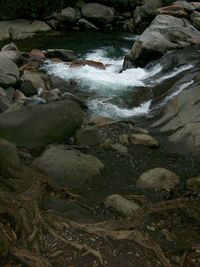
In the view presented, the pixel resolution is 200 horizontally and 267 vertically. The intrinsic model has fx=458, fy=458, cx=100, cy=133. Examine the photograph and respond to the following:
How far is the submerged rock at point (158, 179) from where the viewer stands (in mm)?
7406

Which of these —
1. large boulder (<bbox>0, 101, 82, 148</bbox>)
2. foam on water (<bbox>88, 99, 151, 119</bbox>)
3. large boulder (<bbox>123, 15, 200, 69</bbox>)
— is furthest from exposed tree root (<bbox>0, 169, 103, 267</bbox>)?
large boulder (<bbox>123, 15, 200, 69</bbox>)

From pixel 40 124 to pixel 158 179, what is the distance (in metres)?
2.65

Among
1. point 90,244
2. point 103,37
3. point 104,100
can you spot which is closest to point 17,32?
point 103,37

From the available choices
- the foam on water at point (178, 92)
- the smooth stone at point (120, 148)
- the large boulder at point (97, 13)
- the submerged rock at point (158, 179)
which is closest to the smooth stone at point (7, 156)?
the submerged rock at point (158, 179)

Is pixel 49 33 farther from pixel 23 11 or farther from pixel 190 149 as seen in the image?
pixel 190 149

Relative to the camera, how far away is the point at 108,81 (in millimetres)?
15180

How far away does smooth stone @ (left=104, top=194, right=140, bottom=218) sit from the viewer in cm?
631

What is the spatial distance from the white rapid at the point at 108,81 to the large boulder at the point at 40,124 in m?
2.90

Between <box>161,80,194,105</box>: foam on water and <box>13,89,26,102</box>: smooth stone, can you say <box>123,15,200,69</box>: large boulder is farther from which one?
<box>13,89,26,102</box>: smooth stone

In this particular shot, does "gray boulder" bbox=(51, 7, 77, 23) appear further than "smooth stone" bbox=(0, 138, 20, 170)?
Yes

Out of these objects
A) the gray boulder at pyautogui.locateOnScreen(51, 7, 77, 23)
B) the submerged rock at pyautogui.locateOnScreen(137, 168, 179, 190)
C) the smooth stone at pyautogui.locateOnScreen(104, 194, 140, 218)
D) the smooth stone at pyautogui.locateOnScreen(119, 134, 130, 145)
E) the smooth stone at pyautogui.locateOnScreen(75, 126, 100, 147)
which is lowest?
the gray boulder at pyautogui.locateOnScreen(51, 7, 77, 23)

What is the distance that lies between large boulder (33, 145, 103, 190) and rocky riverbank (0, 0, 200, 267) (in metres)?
0.02

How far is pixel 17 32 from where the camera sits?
2211 cm

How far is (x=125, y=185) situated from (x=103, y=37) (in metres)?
16.3
